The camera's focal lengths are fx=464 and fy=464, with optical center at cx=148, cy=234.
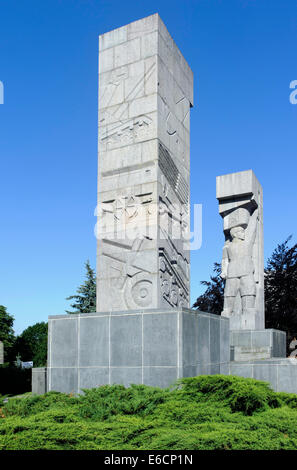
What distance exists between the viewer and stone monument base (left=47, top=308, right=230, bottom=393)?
683 cm

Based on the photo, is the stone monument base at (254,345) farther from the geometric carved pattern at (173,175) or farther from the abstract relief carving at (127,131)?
the abstract relief carving at (127,131)

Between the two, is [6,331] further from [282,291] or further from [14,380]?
[282,291]

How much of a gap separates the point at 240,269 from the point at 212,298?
43.4 ft

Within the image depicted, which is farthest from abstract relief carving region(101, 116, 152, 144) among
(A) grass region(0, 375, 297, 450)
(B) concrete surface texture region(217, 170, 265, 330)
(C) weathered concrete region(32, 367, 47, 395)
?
(A) grass region(0, 375, 297, 450)

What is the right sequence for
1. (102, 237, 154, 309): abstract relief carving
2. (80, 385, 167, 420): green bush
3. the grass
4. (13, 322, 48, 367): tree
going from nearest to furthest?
the grass → (80, 385, 167, 420): green bush → (102, 237, 154, 309): abstract relief carving → (13, 322, 48, 367): tree

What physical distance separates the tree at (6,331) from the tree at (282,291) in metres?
28.5

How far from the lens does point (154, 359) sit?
691 cm

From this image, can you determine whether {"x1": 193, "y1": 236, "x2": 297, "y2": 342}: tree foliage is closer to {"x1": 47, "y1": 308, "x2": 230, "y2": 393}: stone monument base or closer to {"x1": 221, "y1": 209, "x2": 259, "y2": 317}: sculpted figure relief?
{"x1": 221, "y1": 209, "x2": 259, "y2": 317}: sculpted figure relief

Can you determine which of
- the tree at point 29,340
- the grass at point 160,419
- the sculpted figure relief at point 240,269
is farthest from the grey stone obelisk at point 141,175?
the tree at point 29,340

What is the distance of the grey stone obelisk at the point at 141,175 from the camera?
11742mm

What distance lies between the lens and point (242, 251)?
13.0 meters

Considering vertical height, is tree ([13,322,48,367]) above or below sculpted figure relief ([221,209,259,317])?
below

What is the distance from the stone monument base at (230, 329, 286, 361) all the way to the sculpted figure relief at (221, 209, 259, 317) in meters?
0.81

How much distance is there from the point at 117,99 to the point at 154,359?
8392mm
